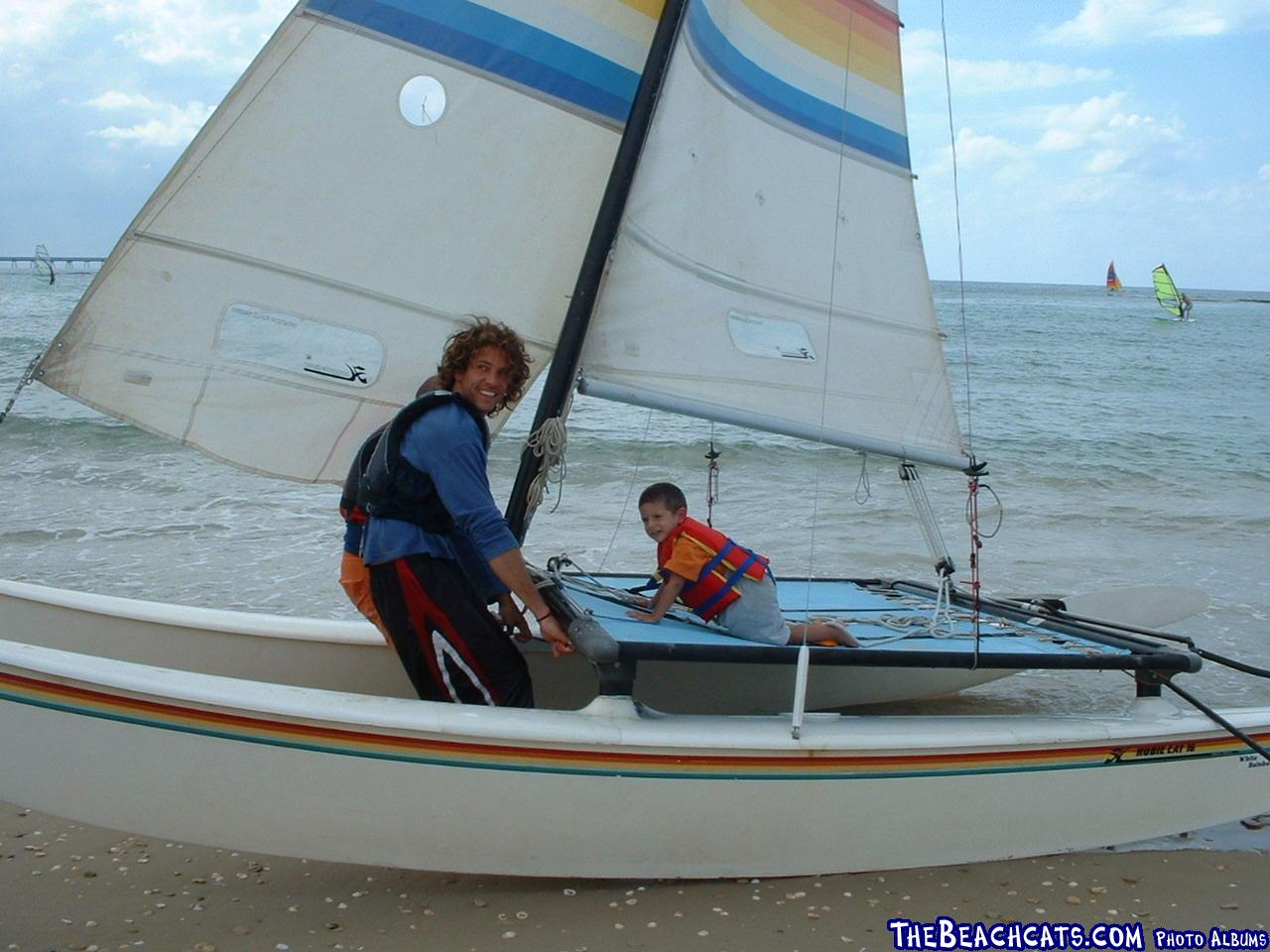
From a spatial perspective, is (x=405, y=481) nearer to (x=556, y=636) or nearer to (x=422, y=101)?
(x=556, y=636)

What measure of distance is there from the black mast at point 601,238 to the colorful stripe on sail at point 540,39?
128 millimetres

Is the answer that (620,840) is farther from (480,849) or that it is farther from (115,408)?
(115,408)

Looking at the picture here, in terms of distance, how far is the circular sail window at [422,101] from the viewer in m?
3.49

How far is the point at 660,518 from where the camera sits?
338 centimetres

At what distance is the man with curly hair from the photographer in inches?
113

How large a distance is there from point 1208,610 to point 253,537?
563 cm

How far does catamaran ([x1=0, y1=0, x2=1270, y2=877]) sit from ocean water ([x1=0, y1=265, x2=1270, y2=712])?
2.10ft

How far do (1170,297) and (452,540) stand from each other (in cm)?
5013

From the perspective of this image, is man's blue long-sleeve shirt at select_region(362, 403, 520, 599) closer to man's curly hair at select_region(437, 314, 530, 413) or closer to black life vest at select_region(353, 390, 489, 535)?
black life vest at select_region(353, 390, 489, 535)

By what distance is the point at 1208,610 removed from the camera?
6.29 metres

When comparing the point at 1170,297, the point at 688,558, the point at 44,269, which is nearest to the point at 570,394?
the point at 688,558

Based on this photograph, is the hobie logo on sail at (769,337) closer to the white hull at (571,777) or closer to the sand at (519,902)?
the white hull at (571,777)

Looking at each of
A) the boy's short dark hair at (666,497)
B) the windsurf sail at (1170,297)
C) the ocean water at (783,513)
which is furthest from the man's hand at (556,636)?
the windsurf sail at (1170,297)

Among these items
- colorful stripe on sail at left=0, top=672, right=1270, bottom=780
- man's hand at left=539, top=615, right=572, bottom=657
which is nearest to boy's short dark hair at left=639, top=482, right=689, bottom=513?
man's hand at left=539, top=615, right=572, bottom=657
